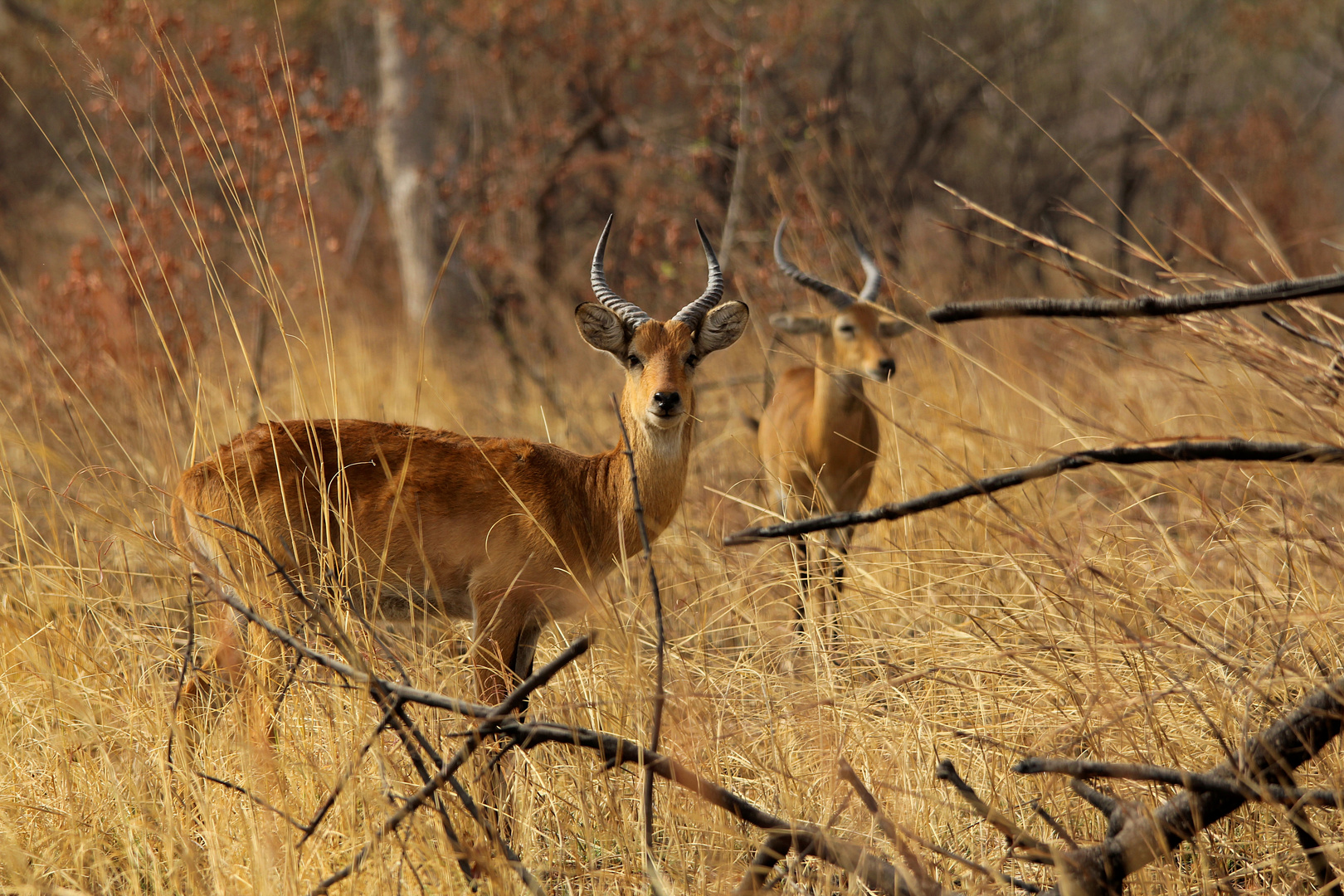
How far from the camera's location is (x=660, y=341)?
14.1 ft

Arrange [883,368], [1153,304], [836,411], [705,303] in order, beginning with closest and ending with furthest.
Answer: [1153,304], [705,303], [883,368], [836,411]

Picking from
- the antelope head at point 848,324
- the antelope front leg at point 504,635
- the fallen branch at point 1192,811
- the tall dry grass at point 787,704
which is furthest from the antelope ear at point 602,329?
the fallen branch at point 1192,811

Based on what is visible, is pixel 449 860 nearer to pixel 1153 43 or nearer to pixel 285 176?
pixel 285 176

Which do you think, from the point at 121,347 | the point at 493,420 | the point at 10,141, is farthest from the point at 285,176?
the point at 10,141

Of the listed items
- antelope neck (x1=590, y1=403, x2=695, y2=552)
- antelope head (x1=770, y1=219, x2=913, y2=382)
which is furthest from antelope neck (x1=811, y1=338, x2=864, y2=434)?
antelope neck (x1=590, y1=403, x2=695, y2=552)

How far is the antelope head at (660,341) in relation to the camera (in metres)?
4.09

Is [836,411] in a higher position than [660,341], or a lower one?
lower

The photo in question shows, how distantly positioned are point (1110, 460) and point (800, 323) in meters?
4.78

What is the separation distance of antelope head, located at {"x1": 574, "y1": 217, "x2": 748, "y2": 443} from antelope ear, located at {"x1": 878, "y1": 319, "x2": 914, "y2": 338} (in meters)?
1.94

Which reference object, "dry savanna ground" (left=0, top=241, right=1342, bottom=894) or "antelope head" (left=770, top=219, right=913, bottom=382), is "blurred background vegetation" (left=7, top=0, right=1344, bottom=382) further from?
"dry savanna ground" (left=0, top=241, right=1342, bottom=894)

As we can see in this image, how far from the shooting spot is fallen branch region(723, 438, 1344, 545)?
181 centimetres

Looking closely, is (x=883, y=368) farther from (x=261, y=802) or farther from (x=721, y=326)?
(x=261, y=802)

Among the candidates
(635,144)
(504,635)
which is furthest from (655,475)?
(635,144)

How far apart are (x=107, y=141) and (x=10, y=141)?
891 centimetres
